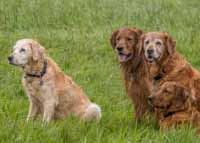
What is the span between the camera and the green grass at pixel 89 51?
7902mm

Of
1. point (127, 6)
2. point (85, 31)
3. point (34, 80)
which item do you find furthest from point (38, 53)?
point (127, 6)

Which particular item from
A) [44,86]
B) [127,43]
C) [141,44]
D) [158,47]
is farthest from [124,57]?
[44,86]

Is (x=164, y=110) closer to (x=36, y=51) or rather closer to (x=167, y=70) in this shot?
(x=167, y=70)

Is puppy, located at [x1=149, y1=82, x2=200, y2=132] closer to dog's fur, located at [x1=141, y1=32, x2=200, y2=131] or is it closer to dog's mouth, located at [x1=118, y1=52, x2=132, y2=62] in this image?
dog's fur, located at [x1=141, y1=32, x2=200, y2=131]

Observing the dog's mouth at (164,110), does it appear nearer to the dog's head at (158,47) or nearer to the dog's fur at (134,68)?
the dog's fur at (134,68)

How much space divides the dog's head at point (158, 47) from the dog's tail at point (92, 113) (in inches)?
41.4

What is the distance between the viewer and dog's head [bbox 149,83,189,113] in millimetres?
8828

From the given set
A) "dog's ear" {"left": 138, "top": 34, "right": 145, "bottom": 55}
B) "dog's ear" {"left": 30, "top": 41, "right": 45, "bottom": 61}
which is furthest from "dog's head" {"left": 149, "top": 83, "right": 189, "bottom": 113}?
"dog's ear" {"left": 30, "top": 41, "right": 45, "bottom": 61}

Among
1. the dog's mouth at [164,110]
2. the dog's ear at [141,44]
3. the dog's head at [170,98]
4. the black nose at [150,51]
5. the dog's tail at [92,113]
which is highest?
the dog's ear at [141,44]

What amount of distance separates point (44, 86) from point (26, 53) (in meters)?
0.54

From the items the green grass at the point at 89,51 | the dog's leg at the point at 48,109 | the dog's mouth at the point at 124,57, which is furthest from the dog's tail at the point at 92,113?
the dog's mouth at the point at 124,57

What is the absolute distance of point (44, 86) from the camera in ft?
31.8

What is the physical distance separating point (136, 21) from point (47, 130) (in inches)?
395

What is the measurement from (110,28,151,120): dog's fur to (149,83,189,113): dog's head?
0.84 meters
